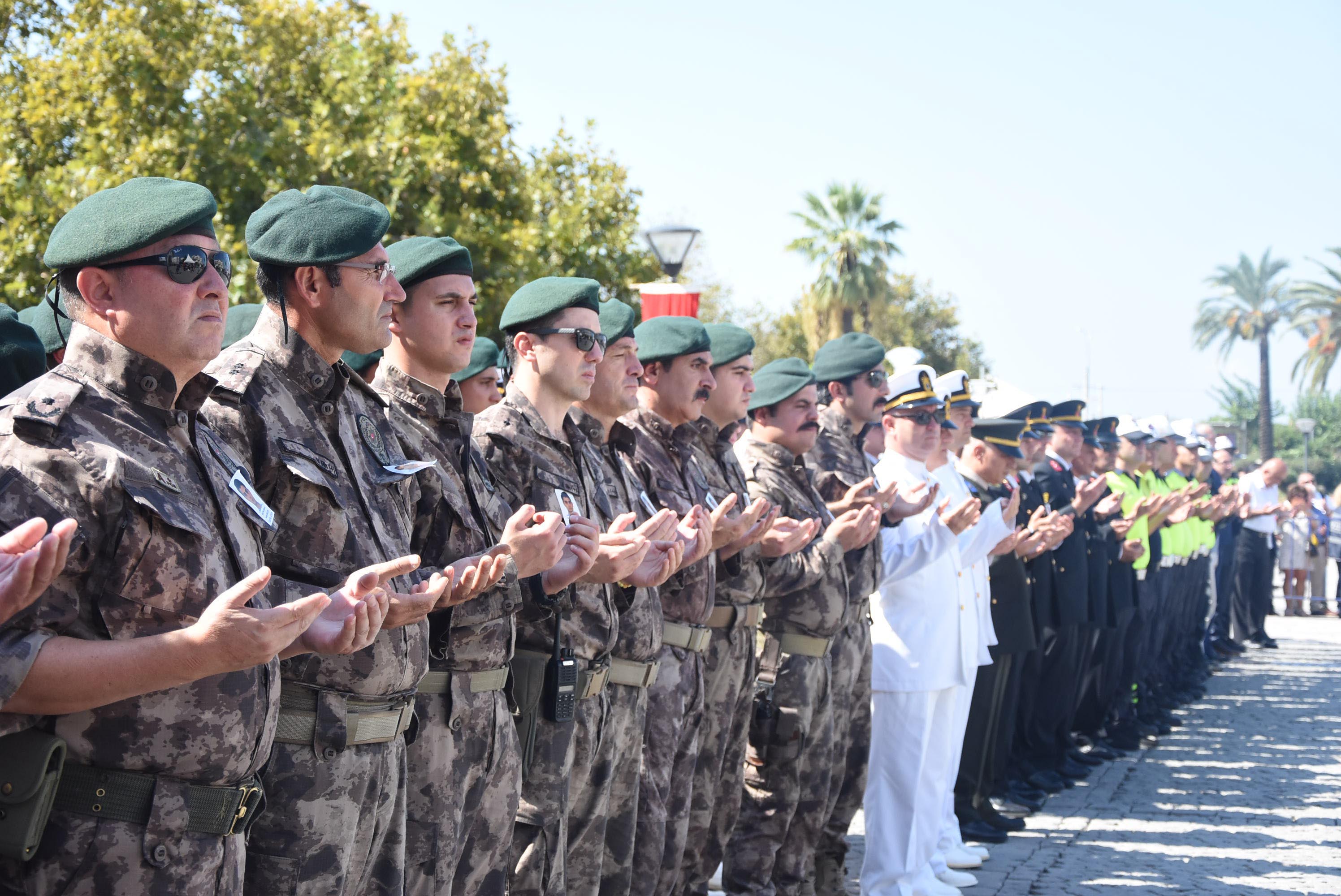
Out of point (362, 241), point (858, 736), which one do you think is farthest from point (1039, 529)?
point (362, 241)

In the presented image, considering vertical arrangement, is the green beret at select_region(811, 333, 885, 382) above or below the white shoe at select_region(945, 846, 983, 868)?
above

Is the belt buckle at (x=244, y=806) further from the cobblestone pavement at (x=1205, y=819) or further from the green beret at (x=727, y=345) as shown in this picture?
the cobblestone pavement at (x=1205, y=819)

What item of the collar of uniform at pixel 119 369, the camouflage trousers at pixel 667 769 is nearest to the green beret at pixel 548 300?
the camouflage trousers at pixel 667 769

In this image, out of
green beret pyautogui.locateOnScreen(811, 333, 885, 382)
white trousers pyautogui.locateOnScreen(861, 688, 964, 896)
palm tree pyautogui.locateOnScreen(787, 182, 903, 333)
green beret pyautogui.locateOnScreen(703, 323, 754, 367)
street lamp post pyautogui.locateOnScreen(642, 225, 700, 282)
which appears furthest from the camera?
palm tree pyautogui.locateOnScreen(787, 182, 903, 333)

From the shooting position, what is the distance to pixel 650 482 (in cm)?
530

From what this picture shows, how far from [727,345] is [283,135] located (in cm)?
910

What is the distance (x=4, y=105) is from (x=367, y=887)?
12288mm

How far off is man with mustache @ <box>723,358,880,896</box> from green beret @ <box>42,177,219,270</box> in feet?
11.2

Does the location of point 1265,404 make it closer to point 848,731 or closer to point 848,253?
point 848,253

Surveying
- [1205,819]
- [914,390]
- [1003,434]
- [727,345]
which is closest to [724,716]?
[727,345]

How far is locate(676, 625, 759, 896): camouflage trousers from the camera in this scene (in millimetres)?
5406

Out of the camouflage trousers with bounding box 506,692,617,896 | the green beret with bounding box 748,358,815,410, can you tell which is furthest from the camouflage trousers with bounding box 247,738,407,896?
the green beret with bounding box 748,358,815,410

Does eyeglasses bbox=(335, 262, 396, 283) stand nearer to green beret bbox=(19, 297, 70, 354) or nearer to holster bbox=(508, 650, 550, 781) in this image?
green beret bbox=(19, 297, 70, 354)

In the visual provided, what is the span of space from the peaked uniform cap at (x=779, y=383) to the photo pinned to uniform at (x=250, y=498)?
→ 3.73 metres
